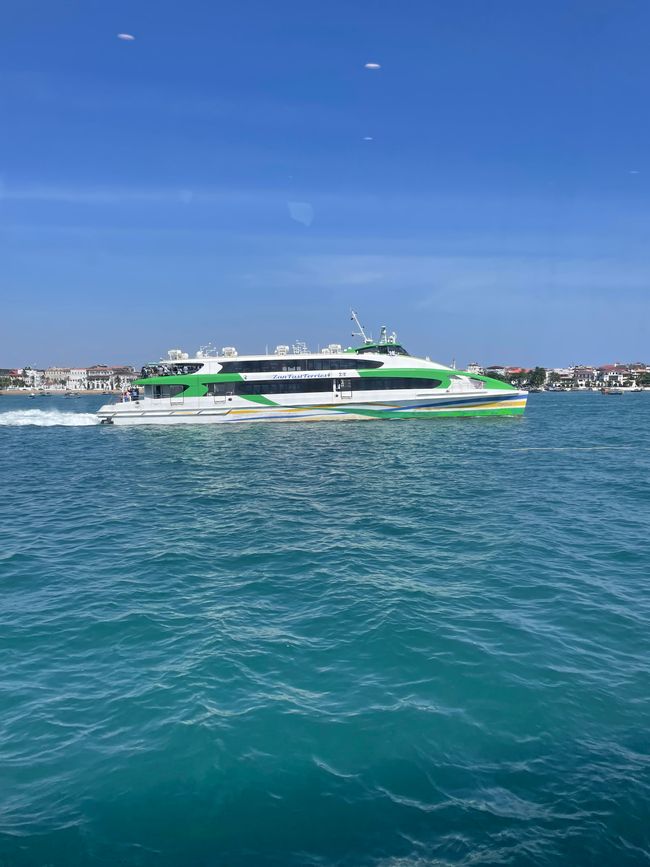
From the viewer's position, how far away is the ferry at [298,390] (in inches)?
1781

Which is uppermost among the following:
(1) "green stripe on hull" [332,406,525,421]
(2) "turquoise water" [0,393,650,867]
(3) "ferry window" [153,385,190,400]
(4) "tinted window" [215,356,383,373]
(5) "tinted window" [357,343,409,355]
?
(5) "tinted window" [357,343,409,355]

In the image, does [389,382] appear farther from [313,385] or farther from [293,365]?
[293,365]

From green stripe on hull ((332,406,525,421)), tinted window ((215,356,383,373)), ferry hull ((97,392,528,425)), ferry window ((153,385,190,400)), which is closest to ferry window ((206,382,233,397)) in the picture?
tinted window ((215,356,383,373))

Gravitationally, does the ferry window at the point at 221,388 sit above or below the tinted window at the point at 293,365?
below

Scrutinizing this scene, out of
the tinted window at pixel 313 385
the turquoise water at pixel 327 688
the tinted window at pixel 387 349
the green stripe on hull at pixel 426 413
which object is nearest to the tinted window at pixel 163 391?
the tinted window at pixel 313 385

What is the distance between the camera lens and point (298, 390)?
4569cm

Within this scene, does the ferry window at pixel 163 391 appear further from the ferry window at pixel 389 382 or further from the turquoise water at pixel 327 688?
the turquoise water at pixel 327 688

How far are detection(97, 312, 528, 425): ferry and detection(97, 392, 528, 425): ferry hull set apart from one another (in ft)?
0.27


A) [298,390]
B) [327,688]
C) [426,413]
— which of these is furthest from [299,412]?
[327,688]

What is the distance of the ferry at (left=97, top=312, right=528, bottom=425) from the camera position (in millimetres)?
45250

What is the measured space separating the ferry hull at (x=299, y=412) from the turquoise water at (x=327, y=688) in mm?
28209

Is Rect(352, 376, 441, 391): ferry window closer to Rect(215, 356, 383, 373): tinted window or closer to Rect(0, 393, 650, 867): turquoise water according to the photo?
Rect(215, 356, 383, 373): tinted window

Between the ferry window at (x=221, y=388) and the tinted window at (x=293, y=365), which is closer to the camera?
the ferry window at (x=221, y=388)

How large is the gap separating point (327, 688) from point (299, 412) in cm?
3860
